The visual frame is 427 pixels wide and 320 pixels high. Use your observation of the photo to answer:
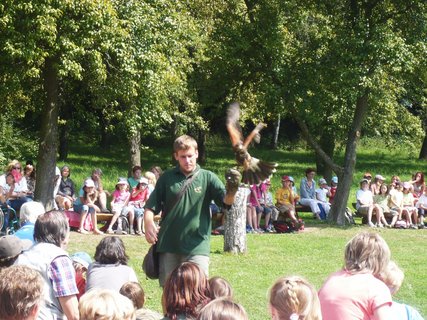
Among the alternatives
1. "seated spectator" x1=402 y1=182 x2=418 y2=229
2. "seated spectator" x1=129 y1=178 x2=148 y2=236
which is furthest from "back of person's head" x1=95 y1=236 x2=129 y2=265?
"seated spectator" x1=402 y1=182 x2=418 y2=229

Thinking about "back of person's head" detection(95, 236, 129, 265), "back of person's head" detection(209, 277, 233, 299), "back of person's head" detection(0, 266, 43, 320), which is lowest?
"back of person's head" detection(95, 236, 129, 265)

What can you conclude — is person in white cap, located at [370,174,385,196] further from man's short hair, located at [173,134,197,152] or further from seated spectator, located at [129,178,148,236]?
man's short hair, located at [173,134,197,152]

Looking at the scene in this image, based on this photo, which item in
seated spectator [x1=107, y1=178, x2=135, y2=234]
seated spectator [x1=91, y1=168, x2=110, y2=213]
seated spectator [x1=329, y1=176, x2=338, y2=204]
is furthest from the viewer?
seated spectator [x1=329, y1=176, x2=338, y2=204]

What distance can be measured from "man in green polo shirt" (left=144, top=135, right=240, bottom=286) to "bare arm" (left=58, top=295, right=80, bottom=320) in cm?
136

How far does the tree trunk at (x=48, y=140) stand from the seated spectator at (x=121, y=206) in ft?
6.18

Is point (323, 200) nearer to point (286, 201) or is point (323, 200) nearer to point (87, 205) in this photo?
point (286, 201)

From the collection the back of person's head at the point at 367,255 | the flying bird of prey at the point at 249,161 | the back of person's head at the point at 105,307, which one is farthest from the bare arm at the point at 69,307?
the flying bird of prey at the point at 249,161

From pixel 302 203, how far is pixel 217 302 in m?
16.6

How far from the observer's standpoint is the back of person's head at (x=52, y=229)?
5.75 meters

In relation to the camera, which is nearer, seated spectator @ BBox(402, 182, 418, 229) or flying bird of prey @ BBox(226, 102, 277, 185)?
flying bird of prey @ BBox(226, 102, 277, 185)

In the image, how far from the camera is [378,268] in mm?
5059

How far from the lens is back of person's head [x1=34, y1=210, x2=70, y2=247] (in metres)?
5.75

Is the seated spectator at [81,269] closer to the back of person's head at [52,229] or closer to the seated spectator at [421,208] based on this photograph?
the back of person's head at [52,229]

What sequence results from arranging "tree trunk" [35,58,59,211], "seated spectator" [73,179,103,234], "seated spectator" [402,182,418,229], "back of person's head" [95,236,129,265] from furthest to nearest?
"seated spectator" [402,182,418,229]
"tree trunk" [35,58,59,211]
"seated spectator" [73,179,103,234]
"back of person's head" [95,236,129,265]
